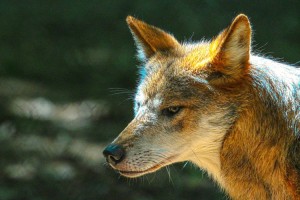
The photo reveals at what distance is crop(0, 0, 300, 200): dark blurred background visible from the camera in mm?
7852

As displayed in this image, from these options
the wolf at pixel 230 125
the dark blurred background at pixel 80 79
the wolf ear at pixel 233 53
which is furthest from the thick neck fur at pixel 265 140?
the dark blurred background at pixel 80 79

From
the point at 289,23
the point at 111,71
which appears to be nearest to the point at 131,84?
the point at 111,71

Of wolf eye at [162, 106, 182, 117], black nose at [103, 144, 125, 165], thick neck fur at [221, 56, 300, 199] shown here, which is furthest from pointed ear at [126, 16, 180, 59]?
black nose at [103, 144, 125, 165]

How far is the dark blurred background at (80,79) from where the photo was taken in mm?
7852

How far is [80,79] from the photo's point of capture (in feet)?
27.6

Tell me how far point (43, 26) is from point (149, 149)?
13.0 ft

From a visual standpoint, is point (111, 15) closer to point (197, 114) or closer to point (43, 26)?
point (43, 26)

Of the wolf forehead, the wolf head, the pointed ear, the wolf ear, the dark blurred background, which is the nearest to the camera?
the wolf ear

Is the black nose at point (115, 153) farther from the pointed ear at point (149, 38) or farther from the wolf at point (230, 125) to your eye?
the pointed ear at point (149, 38)

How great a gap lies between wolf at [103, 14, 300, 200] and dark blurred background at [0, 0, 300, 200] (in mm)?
2779

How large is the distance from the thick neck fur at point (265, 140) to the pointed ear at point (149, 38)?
31.4 inches

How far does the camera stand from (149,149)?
4922 mm

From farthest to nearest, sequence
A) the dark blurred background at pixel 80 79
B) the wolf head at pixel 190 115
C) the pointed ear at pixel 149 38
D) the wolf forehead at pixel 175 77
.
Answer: the dark blurred background at pixel 80 79
the pointed ear at pixel 149 38
the wolf forehead at pixel 175 77
the wolf head at pixel 190 115

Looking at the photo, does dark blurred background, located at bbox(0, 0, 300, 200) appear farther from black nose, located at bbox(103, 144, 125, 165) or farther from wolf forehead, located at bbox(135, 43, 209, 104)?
black nose, located at bbox(103, 144, 125, 165)
